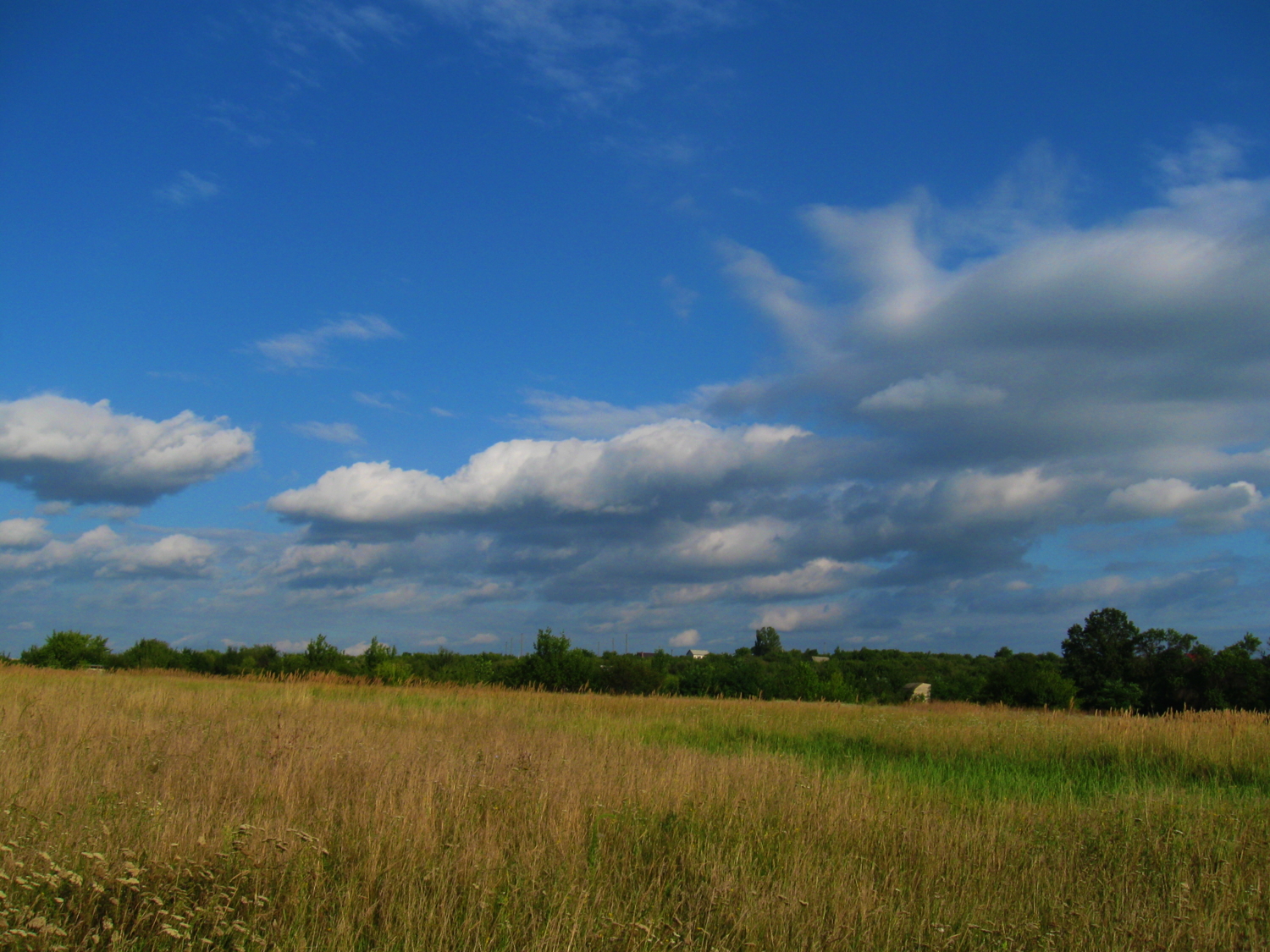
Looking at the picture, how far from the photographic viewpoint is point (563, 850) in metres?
5.66

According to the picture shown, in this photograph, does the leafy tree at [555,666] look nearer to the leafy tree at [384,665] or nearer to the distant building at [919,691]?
the leafy tree at [384,665]

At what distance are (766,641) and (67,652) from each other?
83.7 meters

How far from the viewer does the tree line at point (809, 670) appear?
35.8 metres

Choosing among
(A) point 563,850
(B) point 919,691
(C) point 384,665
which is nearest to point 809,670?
(B) point 919,691

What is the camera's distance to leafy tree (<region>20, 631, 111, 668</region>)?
41781mm

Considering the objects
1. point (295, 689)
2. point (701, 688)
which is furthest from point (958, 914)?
point (701, 688)

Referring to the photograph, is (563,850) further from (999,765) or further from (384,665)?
(384,665)

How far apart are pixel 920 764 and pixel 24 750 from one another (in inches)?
513

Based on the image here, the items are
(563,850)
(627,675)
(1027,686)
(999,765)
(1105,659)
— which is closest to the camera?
(563,850)

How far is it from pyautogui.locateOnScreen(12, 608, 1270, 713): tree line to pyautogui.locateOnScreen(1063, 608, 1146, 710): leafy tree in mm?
79

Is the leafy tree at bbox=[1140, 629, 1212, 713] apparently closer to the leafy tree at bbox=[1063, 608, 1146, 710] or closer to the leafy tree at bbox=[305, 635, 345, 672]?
the leafy tree at bbox=[1063, 608, 1146, 710]

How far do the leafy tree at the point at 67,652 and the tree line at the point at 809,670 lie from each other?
66 millimetres

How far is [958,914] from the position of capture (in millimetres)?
5195

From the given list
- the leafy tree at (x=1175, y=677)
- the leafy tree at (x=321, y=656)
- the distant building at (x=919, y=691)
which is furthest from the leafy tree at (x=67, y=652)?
the leafy tree at (x=1175, y=677)
